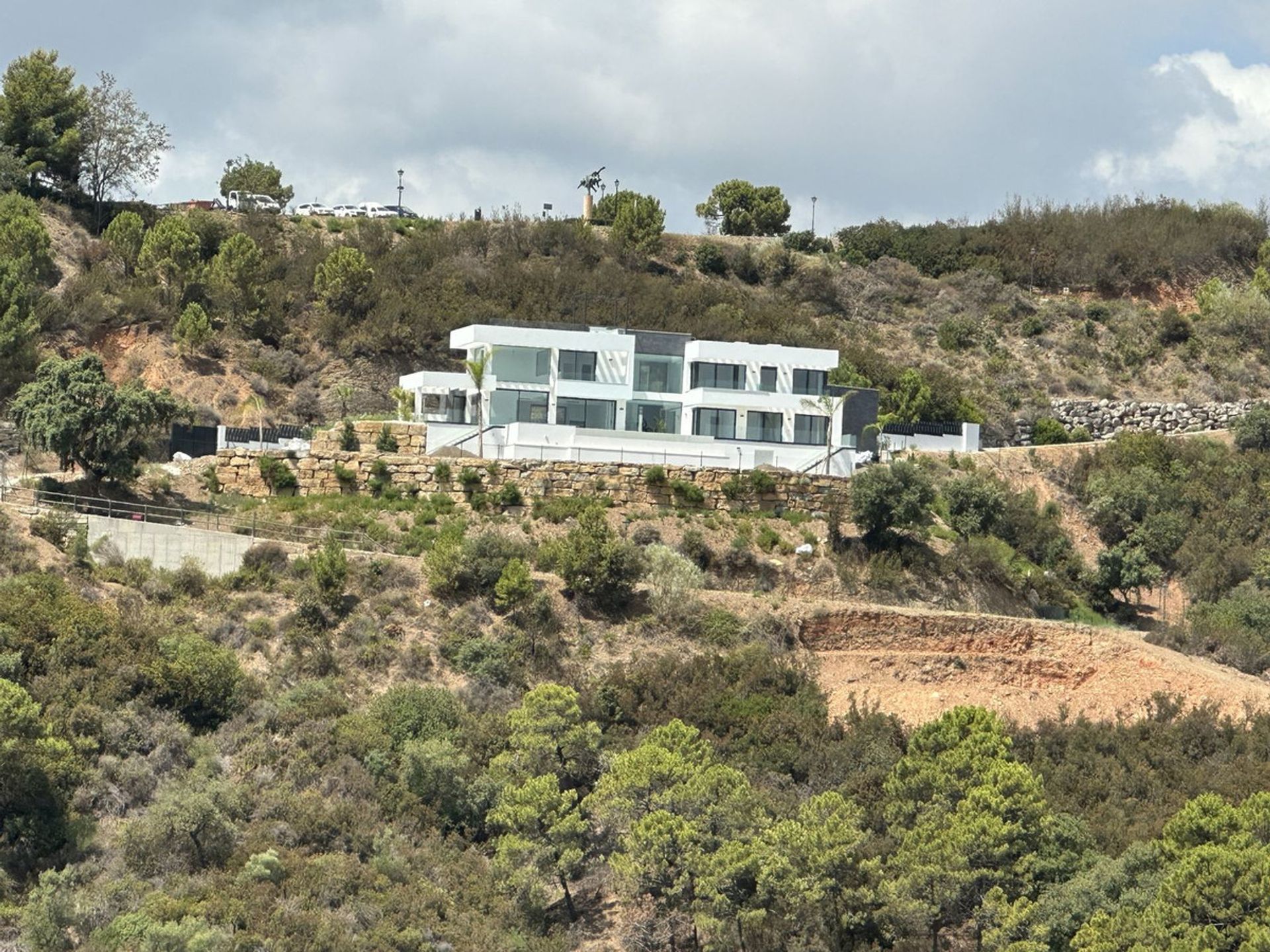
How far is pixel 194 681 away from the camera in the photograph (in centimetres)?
4497

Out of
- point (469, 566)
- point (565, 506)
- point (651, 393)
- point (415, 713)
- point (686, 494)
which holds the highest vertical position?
point (651, 393)

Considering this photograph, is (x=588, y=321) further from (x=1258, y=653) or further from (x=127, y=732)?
(x=127, y=732)

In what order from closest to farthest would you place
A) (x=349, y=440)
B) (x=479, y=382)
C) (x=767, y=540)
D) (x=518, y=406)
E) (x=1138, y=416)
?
(x=767, y=540)
(x=349, y=440)
(x=479, y=382)
(x=518, y=406)
(x=1138, y=416)

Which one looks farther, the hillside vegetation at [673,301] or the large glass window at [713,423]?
the hillside vegetation at [673,301]

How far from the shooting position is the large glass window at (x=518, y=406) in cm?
6366

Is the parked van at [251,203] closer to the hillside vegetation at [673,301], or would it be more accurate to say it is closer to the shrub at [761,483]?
the hillside vegetation at [673,301]

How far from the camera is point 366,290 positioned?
3039 inches

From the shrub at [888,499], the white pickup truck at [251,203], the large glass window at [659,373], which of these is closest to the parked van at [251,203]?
the white pickup truck at [251,203]

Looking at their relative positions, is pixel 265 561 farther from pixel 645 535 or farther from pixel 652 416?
pixel 652 416

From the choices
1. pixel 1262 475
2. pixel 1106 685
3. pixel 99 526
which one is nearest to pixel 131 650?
pixel 99 526

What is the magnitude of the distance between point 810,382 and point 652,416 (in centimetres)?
502

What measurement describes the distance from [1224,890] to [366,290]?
46.4 metres

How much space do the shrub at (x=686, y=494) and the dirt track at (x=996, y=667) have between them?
752cm

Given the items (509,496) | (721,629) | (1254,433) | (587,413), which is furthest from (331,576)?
(1254,433)
